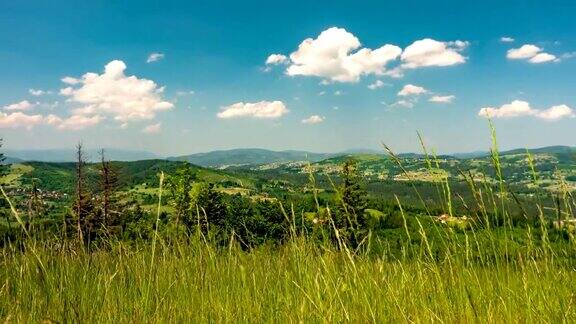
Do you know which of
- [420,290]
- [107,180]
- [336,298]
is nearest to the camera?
[336,298]

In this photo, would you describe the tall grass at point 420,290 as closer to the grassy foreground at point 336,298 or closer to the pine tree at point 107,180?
the grassy foreground at point 336,298

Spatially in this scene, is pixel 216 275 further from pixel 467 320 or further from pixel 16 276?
pixel 467 320

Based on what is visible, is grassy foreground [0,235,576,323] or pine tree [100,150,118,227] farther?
pine tree [100,150,118,227]

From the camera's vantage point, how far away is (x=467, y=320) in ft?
7.41

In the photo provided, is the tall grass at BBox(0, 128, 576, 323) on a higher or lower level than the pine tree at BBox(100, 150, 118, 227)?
higher

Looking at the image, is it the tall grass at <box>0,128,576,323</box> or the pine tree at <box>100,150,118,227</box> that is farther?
the pine tree at <box>100,150,118,227</box>

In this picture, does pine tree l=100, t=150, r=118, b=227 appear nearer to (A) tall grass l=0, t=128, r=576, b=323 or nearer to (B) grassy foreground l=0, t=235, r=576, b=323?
(B) grassy foreground l=0, t=235, r=576, b=323

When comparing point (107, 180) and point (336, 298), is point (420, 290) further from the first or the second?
point (107, 180)

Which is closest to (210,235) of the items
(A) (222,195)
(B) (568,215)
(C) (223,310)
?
(C) (223,310)

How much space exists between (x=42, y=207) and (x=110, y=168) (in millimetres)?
48497

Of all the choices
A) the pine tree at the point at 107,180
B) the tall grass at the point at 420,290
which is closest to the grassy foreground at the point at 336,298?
the tall grass at the point at 420,290

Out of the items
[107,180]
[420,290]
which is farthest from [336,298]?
[107,180]

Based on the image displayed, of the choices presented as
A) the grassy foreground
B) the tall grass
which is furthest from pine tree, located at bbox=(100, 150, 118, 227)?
the tall grass

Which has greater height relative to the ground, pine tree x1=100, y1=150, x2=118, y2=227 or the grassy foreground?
the grassy foreground
